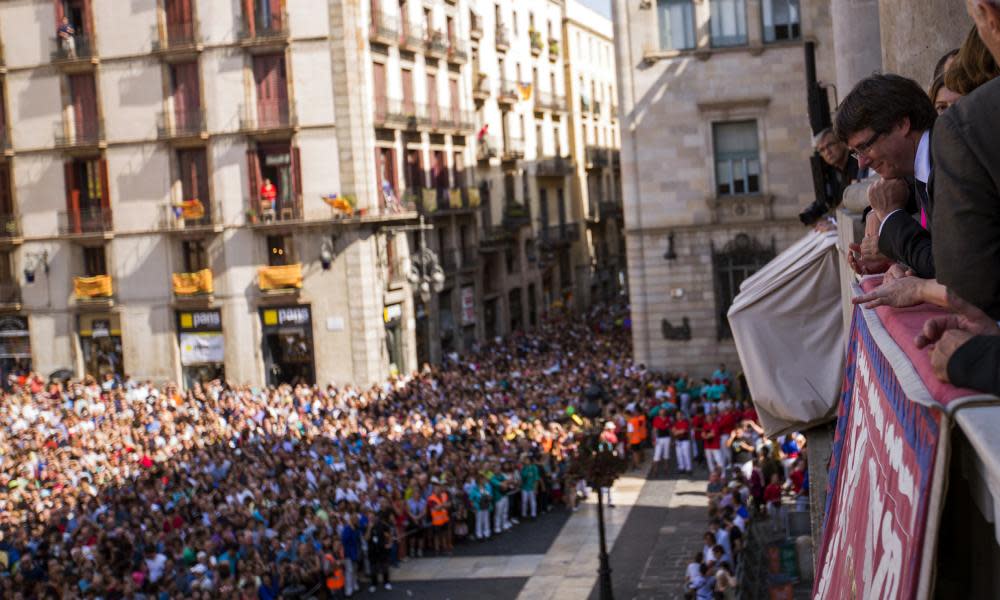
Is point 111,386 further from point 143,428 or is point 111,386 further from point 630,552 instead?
point 630,552

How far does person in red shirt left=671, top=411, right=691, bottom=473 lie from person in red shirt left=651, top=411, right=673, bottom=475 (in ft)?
0.67

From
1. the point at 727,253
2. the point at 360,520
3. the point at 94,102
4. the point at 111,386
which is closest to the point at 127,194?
the point at 94,102

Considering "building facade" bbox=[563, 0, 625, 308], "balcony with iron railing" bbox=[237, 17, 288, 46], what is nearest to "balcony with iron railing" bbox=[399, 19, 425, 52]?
"balcony with iron railing" bbox=[237, 17, 288, 46]

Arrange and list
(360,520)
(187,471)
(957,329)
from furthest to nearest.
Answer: (187,471) → (360,520) → (957,329)

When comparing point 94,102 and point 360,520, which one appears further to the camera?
point 94,102

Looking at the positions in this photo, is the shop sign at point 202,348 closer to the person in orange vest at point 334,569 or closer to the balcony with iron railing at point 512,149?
the balcony with iron railing at point 512,149

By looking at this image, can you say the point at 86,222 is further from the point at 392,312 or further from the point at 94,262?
the point at 392,312

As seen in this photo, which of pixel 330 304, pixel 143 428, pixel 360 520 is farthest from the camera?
pixel 330 304

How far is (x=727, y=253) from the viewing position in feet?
116

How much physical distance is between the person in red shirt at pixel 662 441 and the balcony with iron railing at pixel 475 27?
88.1 ft

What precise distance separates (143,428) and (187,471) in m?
7.15

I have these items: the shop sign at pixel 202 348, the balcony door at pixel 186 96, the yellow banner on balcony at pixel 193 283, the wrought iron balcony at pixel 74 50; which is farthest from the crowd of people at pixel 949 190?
the wrought iron balcony at pixel 74 50

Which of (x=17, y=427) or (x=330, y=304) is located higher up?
(x=330, y=304)

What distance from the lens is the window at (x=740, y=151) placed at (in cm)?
3506
